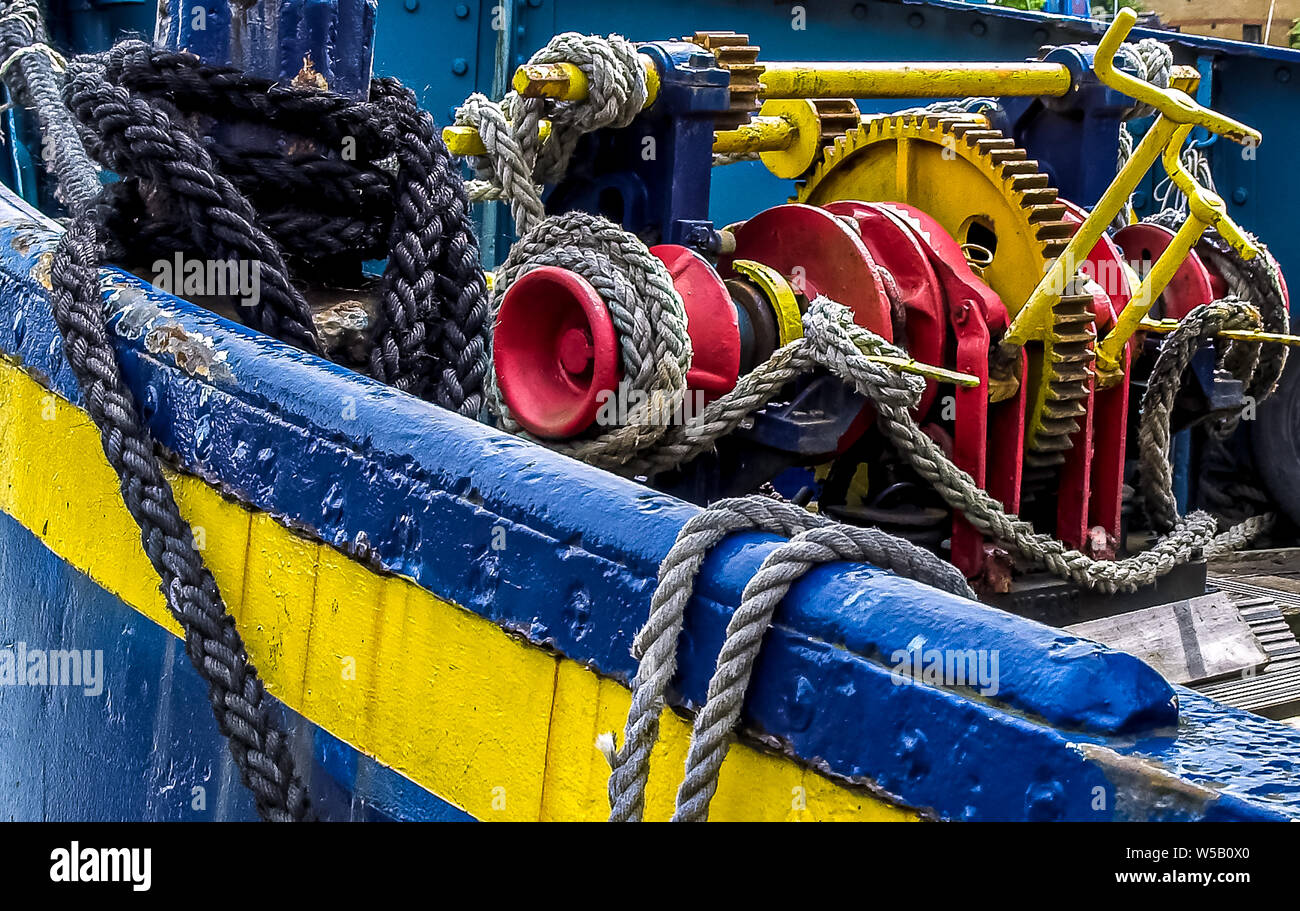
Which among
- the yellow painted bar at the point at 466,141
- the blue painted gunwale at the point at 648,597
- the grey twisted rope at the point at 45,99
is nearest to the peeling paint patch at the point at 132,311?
the blue painted gunwale at the point at 648,597

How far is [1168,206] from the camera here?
20.4ft

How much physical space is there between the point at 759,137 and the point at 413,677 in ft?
9.17

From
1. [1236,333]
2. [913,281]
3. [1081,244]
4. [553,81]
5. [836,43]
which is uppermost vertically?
[836,43]

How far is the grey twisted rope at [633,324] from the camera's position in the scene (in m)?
3.07

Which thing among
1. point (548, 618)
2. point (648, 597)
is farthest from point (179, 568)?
point (648, 597)

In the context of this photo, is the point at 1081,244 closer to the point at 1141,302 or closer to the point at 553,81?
the point at 1141,302

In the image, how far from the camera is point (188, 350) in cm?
202

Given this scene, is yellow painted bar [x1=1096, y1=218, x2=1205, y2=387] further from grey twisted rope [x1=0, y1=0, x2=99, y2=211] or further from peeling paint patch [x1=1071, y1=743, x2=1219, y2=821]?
peeling paint patch [x1=1071, y1=743, x2=1219, y2=821]

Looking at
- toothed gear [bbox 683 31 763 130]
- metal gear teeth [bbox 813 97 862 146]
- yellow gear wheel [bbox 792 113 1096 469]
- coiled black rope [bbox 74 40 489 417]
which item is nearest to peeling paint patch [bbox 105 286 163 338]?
coiled black rope [bbox 74 40 489 417]

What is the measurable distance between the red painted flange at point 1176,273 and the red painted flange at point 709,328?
1480 mm
